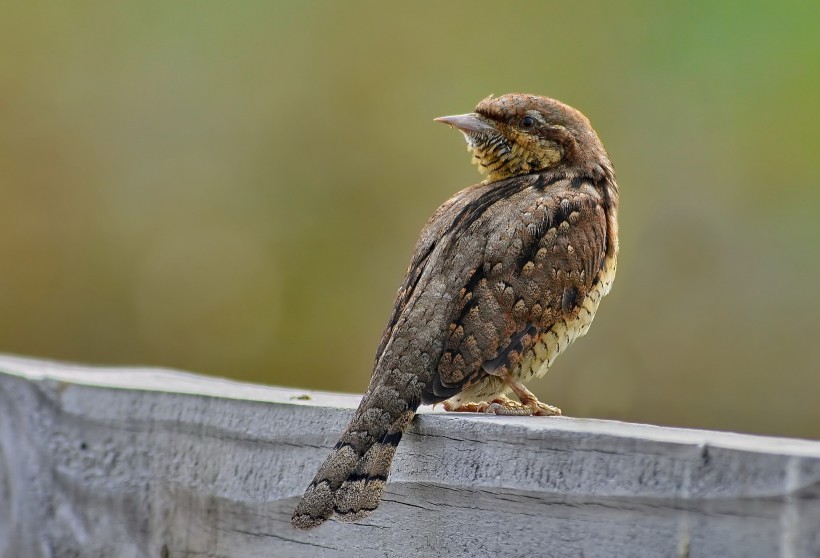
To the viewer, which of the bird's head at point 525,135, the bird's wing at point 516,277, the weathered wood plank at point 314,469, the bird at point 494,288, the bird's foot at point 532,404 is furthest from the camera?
the bird's head at point 525,135

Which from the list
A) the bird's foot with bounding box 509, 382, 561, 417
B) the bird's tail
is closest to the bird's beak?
the bird's foot with bounding box 509, 382, 561, 417

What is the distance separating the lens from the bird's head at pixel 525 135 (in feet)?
10.5

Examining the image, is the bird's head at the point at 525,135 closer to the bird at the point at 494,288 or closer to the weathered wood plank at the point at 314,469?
the bird at the point at 494,288

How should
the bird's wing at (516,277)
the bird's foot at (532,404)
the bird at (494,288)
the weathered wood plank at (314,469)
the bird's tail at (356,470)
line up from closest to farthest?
1. the weathered wood plank at (314,469)
2. the bird's tail at (356,470)
3. the bird at (494,288)
4. the bird's wing at (516,277)
5. the bird's foot at (532,404)

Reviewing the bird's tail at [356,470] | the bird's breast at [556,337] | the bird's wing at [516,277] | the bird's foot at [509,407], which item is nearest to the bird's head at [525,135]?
the bird's wing at [516,277]

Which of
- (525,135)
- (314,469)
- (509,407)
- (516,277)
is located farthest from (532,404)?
(525,135)

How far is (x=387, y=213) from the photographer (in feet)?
19.7

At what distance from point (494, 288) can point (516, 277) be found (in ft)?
0.29

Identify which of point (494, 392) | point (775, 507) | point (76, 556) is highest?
point (494, 392)

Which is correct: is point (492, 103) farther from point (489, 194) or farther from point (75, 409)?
point (75, 409)

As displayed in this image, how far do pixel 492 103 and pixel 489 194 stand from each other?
431mm

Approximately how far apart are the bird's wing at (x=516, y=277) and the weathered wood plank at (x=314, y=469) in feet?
1.14

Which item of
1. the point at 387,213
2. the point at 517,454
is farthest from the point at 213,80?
the point at 517,454

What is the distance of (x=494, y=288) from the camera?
261cm
